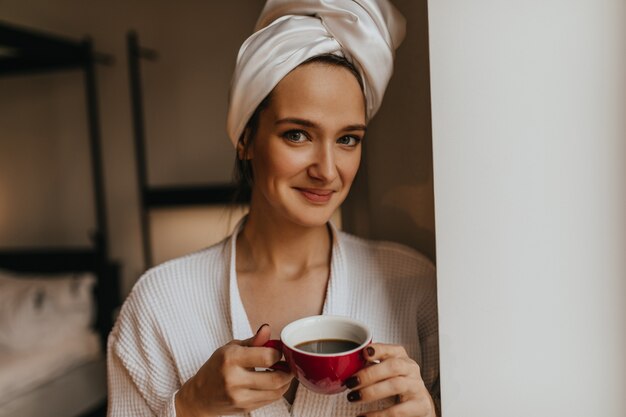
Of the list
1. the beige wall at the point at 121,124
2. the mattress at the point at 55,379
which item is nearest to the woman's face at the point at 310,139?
the mattress at the point at 55,379

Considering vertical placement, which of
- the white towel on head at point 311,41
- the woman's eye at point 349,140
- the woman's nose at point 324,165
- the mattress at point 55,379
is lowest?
the mattress at point 55,379

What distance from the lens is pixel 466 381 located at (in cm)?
64

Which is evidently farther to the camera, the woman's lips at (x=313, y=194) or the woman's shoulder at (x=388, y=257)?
the woman's shoulder at (x=388, y=257)

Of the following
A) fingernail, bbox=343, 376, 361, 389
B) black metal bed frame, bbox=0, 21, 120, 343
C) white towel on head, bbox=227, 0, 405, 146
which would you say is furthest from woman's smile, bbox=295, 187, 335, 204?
black metal bed frame, bbox=0, 21, 120, 343

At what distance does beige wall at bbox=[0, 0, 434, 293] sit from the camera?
2951 mm

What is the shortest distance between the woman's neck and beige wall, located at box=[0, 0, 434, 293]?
→ 78.8 inches

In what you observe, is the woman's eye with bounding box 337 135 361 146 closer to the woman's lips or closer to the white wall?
the woman's lips

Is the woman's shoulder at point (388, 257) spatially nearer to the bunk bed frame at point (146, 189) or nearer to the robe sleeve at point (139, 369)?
the robe sleeve at point (139, 369)

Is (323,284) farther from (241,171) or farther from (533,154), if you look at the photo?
(533,154)

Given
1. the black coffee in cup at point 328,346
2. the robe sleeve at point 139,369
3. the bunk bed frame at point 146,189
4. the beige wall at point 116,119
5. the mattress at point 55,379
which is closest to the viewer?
the black coffee in cup at point 328,346

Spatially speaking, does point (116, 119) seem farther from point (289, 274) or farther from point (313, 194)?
point (313, 194)

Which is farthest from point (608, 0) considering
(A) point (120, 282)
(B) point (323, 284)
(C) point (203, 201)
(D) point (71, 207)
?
(D) point (71, 207)

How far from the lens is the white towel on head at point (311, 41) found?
2.50ft

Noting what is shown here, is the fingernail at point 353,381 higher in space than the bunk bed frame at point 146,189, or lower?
lower
